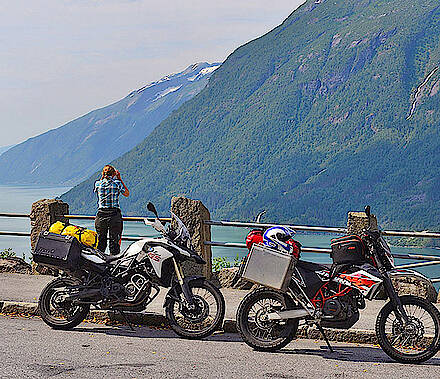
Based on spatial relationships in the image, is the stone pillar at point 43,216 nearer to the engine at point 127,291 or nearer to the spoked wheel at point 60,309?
the spoked wheel at point 60,309

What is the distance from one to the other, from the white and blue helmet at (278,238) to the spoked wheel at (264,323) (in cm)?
44

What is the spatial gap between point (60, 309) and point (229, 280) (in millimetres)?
3439

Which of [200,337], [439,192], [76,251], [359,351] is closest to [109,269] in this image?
[76,251]

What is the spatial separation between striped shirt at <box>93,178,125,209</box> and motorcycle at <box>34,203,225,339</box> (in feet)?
6.20

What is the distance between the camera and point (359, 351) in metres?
7.28

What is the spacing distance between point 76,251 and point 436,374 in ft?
12.9

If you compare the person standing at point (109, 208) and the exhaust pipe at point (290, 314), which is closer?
the exhaust pipe at point (290, 314)

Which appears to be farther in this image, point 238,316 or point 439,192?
point 439,192

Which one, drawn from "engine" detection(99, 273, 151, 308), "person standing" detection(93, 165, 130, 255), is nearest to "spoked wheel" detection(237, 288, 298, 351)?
"engine" detection(99, 273, 151, 308)

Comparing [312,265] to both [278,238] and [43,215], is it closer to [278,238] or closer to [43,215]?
[278,238]

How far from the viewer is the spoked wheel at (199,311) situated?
7.62m

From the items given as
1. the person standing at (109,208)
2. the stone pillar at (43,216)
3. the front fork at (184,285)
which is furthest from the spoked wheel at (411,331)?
the stone pillar at (43,216)

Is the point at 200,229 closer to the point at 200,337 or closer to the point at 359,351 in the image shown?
the point at 200,337

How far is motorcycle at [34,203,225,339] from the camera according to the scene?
7688 mm
